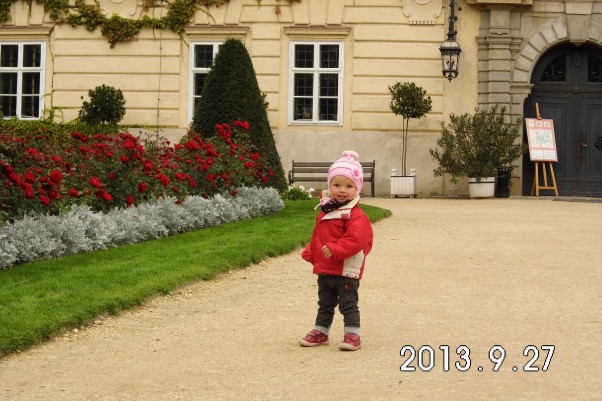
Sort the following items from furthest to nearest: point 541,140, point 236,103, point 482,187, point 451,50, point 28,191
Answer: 1. point 541,140
2. point 451,50
3. point 482,187
4. point 236,103
5. point 28,191

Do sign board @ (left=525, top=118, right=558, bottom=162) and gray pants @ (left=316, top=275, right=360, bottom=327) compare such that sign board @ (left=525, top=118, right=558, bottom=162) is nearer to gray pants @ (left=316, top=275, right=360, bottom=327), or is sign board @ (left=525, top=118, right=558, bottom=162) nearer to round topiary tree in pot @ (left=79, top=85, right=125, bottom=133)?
round topiary tree in pot @ (left=79, top=85, right=125, bottom=133)

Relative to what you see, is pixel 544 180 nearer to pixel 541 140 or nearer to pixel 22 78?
pixel 541 140

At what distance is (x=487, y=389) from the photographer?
5.69 meters

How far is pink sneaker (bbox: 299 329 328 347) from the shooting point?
6863mm

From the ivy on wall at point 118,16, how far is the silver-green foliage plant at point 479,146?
4.97m

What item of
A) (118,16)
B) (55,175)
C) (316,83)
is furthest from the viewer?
(118,16)

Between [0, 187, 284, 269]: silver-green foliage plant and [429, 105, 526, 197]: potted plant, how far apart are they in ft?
23.9

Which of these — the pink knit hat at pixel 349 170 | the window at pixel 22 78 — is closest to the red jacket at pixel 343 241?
the pink knit hat at pixel 349 170

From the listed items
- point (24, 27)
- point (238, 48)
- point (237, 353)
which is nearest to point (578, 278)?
point (237, 353)

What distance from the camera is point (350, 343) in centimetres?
672

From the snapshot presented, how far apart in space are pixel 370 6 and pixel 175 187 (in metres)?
11.4

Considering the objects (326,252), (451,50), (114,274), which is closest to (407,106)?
(451,50)

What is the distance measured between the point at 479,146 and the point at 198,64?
6.86m

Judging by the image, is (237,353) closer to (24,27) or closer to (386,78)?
(386,78)
